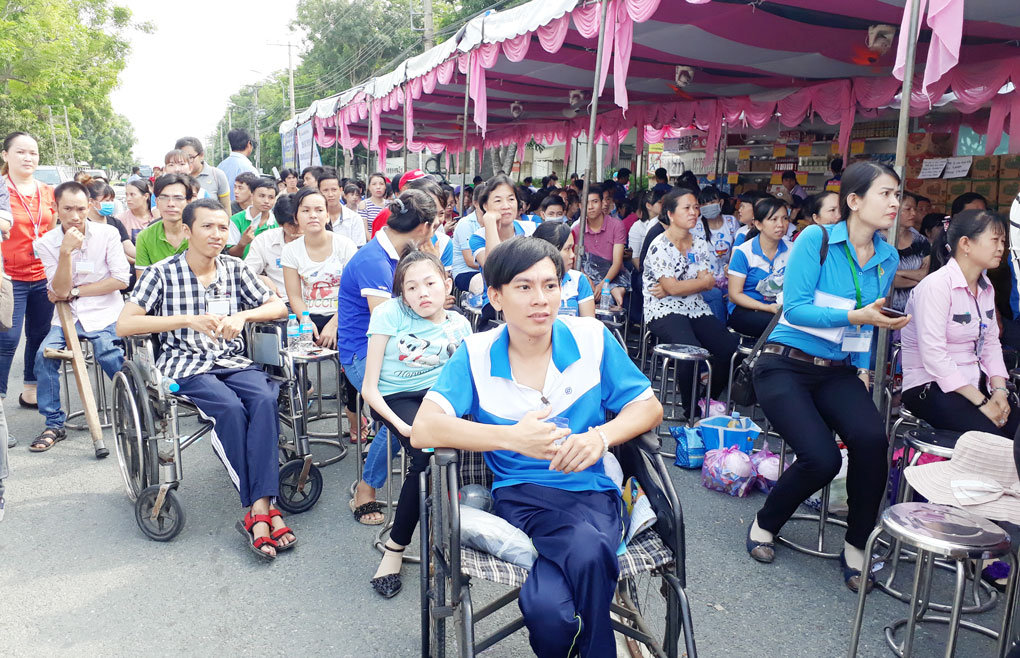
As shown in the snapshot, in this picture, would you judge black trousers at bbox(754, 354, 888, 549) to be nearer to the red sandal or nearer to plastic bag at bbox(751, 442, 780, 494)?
plastic bag at bbox(751, 442, 780, 494)

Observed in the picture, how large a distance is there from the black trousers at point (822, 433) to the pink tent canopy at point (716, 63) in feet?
4.60

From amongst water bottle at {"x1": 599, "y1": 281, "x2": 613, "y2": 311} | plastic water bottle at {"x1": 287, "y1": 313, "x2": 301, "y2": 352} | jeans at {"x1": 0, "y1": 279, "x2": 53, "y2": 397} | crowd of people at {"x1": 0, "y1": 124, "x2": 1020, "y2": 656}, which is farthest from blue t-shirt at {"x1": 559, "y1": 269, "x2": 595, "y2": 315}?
jeans at {"x1": 0, "y1": 279, "x2": 53, "y2": 397}

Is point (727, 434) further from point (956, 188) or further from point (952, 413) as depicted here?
point (956, 188)

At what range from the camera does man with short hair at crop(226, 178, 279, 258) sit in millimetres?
6016

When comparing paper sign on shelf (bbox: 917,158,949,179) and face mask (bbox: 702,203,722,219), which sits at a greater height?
paper sign on shelf (bbox: 917,158,949,179)

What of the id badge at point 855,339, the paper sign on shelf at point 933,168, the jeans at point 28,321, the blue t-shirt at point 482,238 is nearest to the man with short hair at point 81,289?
the jeans at point 28,321

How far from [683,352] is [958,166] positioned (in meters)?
4.97

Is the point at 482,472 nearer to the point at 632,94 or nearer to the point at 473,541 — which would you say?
the point at 473,541

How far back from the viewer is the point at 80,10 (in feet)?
77.4

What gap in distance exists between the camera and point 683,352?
15.7ft

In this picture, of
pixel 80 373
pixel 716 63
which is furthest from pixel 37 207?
pixel 716 63

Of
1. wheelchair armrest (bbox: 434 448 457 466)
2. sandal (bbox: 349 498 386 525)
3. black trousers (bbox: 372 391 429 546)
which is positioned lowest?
sandal (bbox: 349 498 386 525)

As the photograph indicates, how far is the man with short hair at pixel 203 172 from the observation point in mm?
6562

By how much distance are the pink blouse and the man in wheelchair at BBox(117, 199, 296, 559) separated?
295 centimetres
